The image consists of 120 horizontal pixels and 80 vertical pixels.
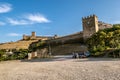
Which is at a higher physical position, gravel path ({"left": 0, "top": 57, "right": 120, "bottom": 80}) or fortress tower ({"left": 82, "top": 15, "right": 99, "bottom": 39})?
fortress tower ({"left": 82, "top": 15, "right": 99, "bottom": 39})

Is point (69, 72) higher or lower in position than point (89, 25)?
lower

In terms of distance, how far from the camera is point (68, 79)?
9234mm

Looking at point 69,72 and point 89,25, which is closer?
point 69,72

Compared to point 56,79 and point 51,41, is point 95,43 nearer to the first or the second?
point 51,41

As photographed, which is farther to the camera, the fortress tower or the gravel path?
the fortress tower

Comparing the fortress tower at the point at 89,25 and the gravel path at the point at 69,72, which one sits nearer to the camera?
the gravel path at the point at 69,72

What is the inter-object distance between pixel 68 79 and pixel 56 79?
677mm

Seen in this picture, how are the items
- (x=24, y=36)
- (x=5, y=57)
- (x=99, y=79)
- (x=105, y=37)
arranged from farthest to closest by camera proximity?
(x=24, y=36)
(x=105, y=37)
(x=5, y=57)
(x=99, y=79)

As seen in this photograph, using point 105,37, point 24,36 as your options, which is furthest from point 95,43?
point 24,36

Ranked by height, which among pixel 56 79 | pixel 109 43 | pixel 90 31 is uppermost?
pixel 90 31

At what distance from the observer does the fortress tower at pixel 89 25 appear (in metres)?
43.4

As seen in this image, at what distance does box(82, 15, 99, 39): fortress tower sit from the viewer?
4338cm

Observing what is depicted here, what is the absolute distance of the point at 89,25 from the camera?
44.0 meters

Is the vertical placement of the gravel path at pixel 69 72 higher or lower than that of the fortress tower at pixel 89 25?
lower
